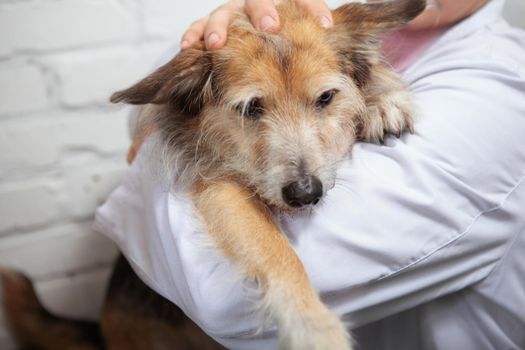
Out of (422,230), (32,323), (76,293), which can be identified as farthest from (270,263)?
(76,293)

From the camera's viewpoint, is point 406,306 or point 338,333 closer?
point 338,333

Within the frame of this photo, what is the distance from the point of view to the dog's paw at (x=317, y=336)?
2.54 ft

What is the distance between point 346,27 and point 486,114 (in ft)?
1.19

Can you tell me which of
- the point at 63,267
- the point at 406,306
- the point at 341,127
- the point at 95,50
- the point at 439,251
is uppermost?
the point at 95,50

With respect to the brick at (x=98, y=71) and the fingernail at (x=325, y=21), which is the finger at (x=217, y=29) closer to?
the fingernail at (x=325, y=21)

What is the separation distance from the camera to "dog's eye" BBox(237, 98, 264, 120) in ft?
3.36

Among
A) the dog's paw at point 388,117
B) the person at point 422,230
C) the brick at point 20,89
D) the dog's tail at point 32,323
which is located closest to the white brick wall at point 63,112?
the brick at point 20,89

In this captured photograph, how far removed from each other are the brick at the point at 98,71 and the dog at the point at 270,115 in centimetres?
45

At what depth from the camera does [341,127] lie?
1.08 metres

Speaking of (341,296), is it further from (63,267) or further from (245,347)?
(63,267)

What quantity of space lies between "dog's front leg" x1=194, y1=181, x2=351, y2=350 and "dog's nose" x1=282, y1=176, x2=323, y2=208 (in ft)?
0.21

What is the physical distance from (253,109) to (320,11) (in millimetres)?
263

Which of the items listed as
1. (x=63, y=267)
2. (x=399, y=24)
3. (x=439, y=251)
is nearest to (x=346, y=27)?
(x=399, y=24)

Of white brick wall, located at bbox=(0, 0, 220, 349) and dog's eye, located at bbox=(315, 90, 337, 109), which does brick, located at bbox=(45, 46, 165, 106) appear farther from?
dog's eye, located at bbox=(315, 90, 337, 109)
